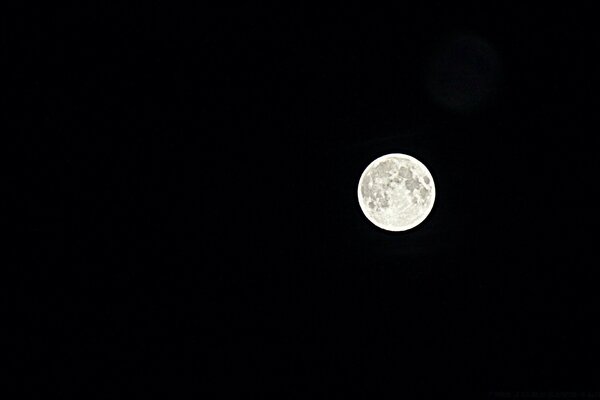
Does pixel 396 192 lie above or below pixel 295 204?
below

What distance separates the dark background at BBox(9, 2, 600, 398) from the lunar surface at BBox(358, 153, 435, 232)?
276 millimetres

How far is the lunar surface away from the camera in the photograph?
459 cm

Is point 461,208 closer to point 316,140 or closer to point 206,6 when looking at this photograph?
point 316,140

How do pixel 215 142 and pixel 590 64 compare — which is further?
pixel 215 142

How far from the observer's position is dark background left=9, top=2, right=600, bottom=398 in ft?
16.3

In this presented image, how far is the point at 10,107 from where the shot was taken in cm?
521

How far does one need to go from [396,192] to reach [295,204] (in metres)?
1.20

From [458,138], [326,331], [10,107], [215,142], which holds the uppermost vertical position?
[458,138]

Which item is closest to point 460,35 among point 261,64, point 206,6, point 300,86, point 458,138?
point 458,138

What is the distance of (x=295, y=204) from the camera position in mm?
5340

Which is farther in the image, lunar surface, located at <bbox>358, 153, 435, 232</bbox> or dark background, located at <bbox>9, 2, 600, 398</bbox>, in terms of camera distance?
dark background, located at <bbox>9, 2, 600, 398</bbox>

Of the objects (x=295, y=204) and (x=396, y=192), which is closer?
(x=396, y=192)

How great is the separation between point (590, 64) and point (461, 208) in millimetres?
1746

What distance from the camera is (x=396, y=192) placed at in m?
4.54
